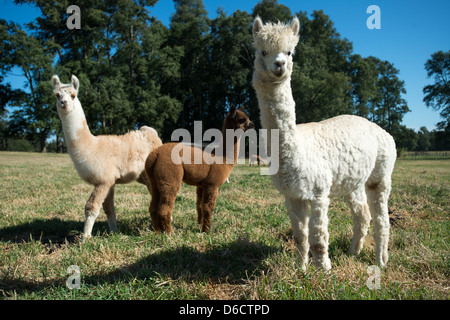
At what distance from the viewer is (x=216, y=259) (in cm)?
322

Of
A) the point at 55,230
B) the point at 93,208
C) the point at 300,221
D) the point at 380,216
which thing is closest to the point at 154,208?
the point at 93,208

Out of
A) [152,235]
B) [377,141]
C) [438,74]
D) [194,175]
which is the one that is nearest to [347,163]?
[377,141]

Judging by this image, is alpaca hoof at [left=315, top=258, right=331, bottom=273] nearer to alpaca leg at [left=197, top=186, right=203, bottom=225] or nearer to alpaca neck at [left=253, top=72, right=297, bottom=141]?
alpaca neck at [left=253, top=72, right=297, bottom=141]

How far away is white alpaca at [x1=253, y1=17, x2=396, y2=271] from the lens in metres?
2.37

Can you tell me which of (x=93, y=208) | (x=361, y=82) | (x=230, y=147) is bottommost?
(x=93, y=208)

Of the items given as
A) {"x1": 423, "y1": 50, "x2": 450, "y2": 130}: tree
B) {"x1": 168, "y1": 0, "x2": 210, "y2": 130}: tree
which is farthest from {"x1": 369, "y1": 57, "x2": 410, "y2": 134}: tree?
{"x1": 168, "y1": 0, "x2": 210, "y2": 130}: tree

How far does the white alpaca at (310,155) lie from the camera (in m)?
2.37

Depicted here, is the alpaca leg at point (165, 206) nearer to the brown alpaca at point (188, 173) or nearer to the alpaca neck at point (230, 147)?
the brown alpaca at point (188, 173)

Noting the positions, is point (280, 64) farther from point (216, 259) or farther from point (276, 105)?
point (216, 259)

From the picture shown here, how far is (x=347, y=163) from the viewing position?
110 inches

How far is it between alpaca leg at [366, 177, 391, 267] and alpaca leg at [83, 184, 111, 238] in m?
3.78

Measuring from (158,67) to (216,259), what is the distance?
108 feet
